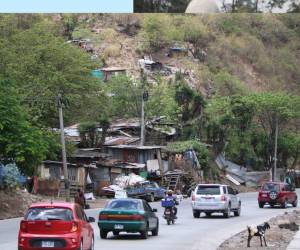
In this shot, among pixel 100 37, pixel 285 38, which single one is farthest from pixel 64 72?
pixel 285 38

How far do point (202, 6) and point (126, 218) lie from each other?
92.6 m

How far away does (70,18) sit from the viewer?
128500 mm

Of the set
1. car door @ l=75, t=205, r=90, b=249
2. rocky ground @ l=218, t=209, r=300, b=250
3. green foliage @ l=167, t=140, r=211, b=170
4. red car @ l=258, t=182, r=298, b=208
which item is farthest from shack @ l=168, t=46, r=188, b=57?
car door @ l=75, t=205, r=90, b=249

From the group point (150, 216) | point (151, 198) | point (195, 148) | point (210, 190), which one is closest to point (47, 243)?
point (150, 216)

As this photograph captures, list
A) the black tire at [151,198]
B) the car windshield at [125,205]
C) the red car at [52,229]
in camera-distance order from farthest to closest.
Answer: the black tire at [151,198] → the car windshield at [125,205] → the red car at [52,229]

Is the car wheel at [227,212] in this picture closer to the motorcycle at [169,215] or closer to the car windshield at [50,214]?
the motorcycle at [169,215]

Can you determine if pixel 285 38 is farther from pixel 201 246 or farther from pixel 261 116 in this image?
pixel 201 246

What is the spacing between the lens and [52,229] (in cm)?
1825

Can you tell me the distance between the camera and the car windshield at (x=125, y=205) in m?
26.3

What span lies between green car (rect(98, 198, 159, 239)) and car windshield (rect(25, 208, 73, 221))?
7.62 metres

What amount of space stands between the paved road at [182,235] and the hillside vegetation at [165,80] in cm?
936

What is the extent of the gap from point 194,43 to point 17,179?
90150 mm

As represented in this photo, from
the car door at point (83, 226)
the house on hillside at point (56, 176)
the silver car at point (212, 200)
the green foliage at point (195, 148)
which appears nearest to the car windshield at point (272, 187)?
the silver car at point (212, 200)

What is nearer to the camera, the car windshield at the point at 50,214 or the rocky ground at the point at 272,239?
the car windshield at the point at 50,214
